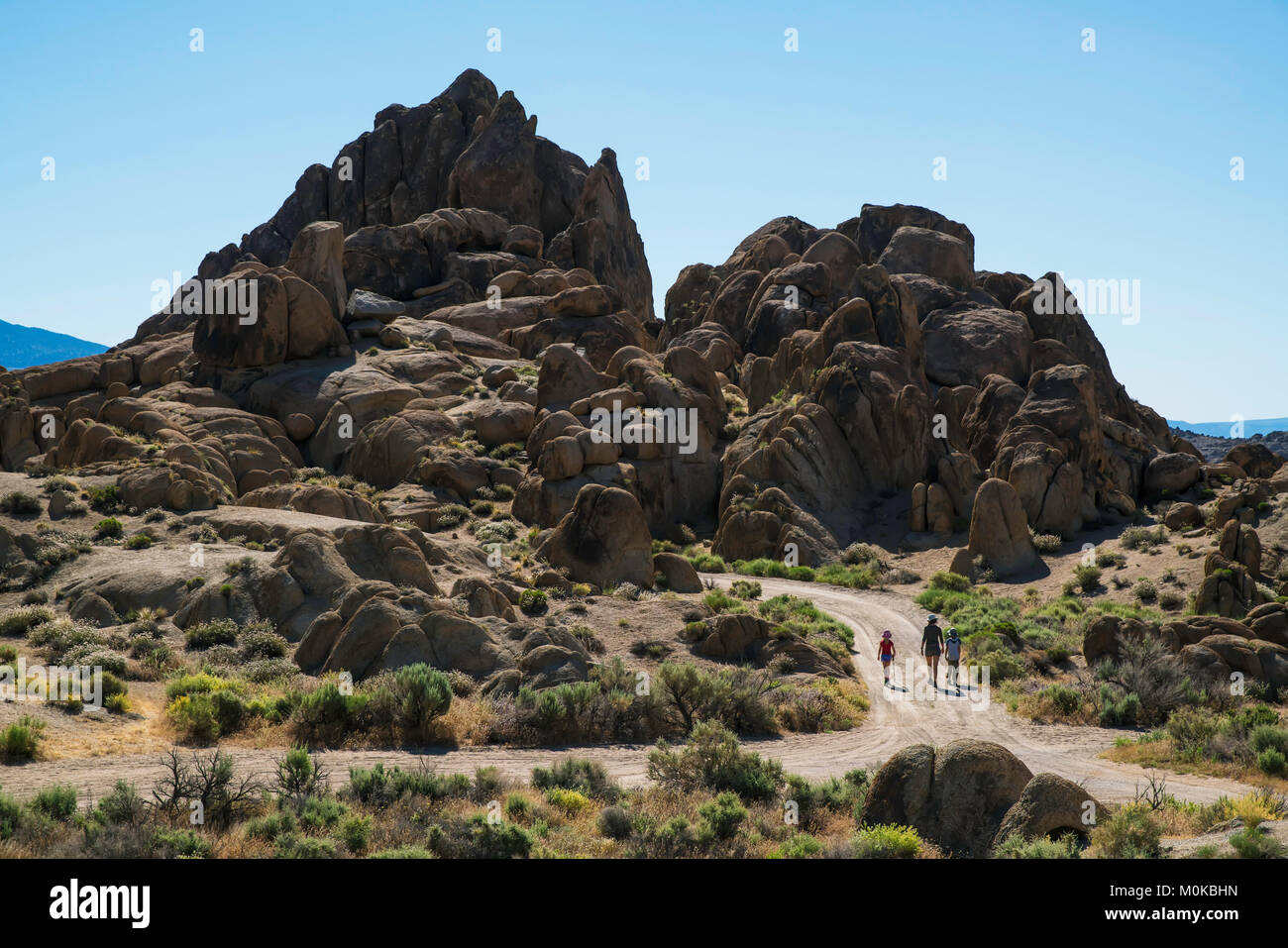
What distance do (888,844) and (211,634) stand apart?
1765 centimetres

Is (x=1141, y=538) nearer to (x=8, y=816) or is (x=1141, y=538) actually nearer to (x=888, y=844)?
(x=888, y=844)

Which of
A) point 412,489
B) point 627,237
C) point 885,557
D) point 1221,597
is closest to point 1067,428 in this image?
point 885,557

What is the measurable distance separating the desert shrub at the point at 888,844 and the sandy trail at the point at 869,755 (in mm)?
5140

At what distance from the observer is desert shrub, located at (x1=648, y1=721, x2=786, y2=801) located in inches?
625

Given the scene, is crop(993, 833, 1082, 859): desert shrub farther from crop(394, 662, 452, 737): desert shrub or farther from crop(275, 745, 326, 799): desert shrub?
crop(394, 662, 452, 737): desert shrub

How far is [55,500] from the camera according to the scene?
33438 mm

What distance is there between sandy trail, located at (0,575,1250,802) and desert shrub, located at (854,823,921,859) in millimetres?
5140

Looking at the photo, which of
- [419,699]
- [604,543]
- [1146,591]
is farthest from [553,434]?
[419,699]

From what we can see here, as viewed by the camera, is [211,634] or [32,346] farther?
[32,346]

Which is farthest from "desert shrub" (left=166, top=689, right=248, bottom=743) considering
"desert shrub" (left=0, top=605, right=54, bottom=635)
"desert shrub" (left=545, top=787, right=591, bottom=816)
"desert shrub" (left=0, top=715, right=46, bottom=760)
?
"desert shrub" (left=0, top=605, right=54, bottom=635)

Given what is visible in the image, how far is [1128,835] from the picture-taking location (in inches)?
453

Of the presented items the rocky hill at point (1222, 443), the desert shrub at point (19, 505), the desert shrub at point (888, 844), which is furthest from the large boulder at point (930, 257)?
the rocky hill at point (1222, 443)
